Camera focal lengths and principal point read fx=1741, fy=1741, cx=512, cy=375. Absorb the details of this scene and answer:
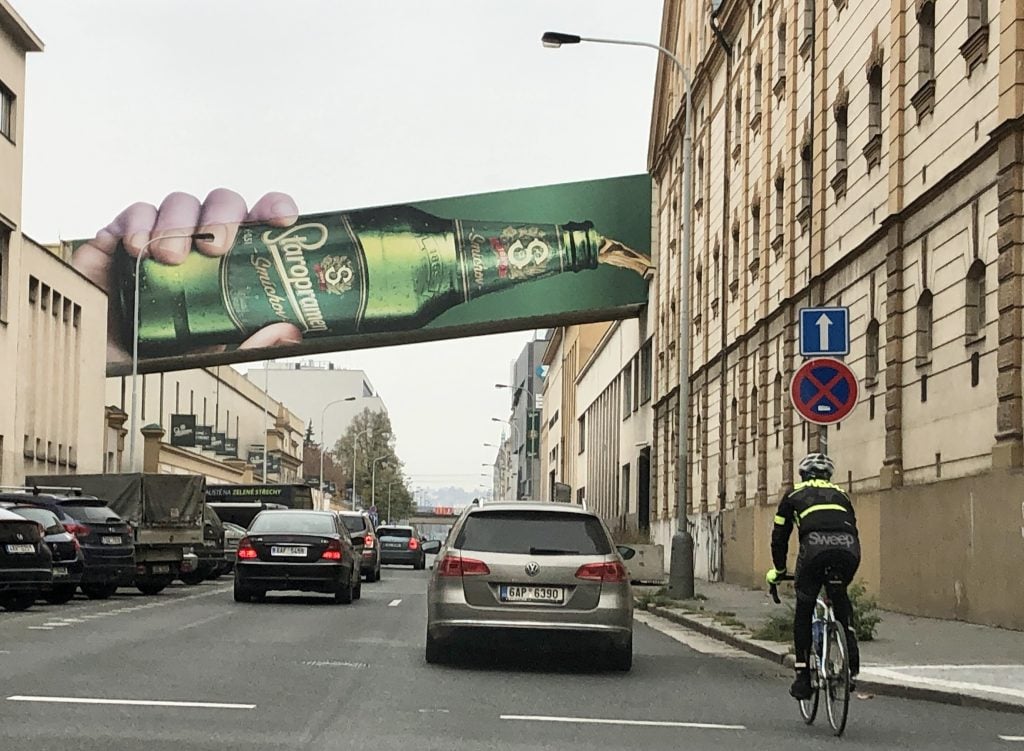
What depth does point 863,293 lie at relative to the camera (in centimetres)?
2673

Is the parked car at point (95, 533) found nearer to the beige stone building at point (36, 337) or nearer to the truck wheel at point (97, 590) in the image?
the truck wheel at point (97, 590)

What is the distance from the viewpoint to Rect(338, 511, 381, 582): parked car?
4009 centimetres

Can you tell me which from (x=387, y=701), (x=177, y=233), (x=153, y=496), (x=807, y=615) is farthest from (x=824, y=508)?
(x=177, y=233)

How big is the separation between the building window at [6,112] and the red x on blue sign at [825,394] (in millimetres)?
36118

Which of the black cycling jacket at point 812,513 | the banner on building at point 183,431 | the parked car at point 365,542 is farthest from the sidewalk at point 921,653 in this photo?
the banner on building at point 183,431

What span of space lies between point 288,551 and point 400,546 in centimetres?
3485

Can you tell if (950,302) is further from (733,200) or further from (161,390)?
(161,390)

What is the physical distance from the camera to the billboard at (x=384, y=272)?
60062mm

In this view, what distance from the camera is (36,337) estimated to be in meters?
51.3

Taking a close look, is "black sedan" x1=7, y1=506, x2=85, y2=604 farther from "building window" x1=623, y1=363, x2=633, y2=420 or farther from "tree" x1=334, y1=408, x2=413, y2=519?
"tree" x1=334, y1=408, x2=413, y2=519

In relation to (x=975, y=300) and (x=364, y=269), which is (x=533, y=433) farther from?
(x=975, y=300)

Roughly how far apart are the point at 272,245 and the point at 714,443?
23303 mm

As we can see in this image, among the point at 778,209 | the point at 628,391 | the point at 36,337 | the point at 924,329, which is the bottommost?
the point at 924,329

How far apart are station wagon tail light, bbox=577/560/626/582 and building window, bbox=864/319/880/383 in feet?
39.8
